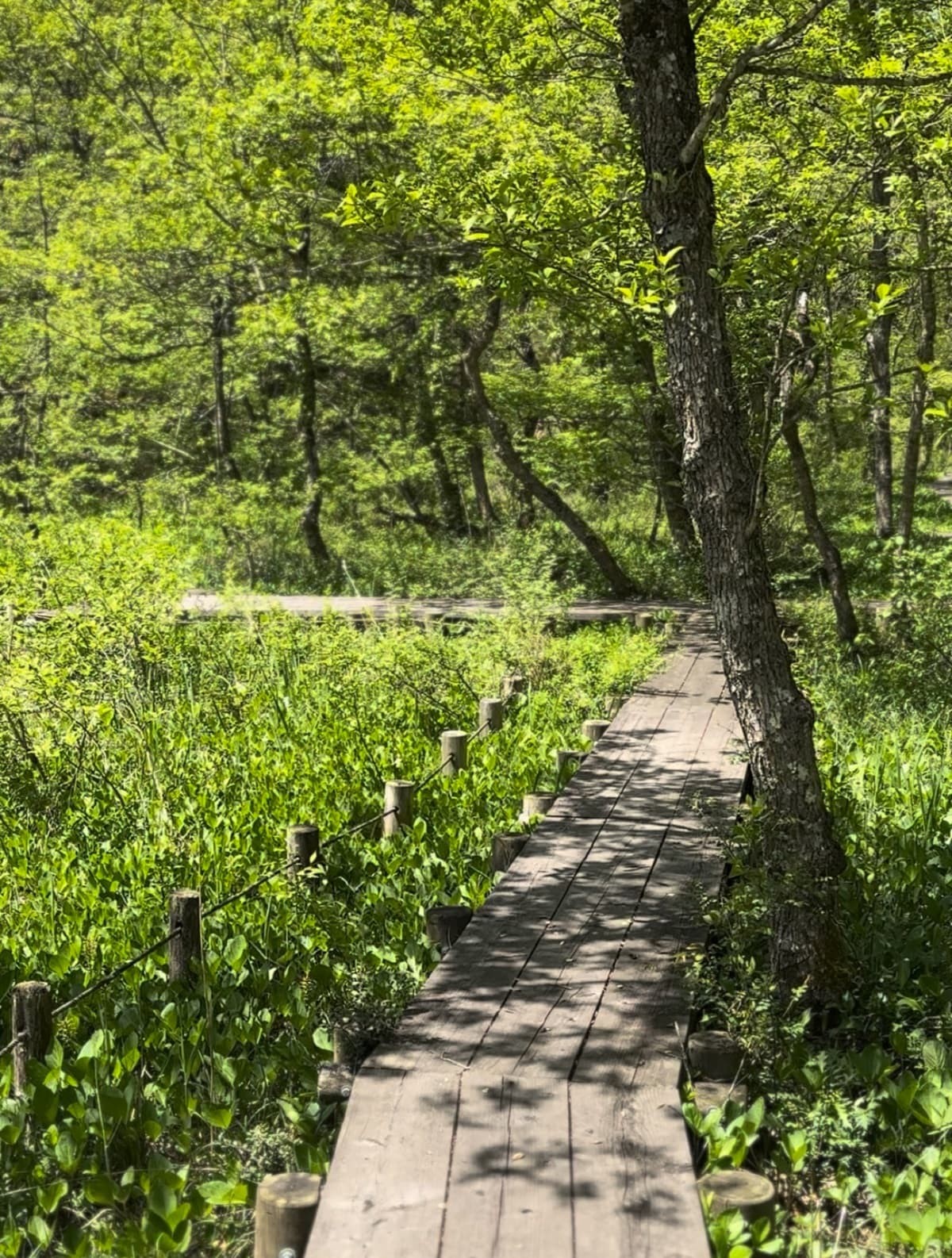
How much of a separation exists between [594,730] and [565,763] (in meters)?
0.61

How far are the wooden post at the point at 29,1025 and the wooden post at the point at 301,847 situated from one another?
151cm

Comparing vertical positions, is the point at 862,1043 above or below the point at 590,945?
below

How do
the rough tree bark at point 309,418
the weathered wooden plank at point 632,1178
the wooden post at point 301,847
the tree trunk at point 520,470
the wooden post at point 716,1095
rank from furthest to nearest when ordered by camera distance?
the rough tree bark at point 309,418
the tree trunk at point 520,470
the wooden post at point 301,847
the wooden post at point 716,1095
the weathered wooden plank at point 632,1178

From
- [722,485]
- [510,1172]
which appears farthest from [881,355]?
[510,1172]

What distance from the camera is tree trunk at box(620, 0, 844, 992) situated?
4.11m

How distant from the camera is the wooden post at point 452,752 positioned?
7.04 metres

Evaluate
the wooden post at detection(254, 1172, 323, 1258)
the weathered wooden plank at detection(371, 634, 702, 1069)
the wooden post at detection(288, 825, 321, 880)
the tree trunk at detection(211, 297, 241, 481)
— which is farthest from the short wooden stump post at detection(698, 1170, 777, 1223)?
the tree trunk at detection(211, 297, 241, 481)

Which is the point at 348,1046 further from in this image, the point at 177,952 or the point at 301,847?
the point at 301,847

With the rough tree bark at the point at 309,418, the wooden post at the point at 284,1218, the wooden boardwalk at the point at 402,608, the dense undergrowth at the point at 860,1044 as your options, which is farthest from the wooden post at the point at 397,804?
the rough tree bark at the point at 309,418

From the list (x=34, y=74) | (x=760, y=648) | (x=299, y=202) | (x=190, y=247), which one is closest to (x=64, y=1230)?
(x=760, y=648)

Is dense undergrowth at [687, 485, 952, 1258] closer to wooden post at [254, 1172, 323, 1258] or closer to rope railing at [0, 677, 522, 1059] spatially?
wooden post at [254, 1172, 323, 1258]

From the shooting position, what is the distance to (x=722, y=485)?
13.6 ft

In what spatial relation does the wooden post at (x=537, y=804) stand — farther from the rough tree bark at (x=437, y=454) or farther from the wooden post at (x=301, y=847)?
the rough tree bark at (x=437, y=454)

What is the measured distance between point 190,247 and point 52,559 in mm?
7790
